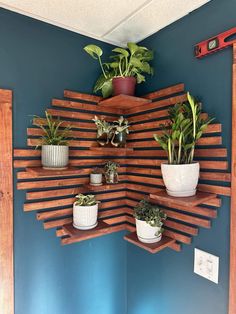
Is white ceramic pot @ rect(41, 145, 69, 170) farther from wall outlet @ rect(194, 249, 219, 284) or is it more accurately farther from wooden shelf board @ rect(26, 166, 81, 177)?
wall outlet @ rect(194, 249, 219, 284)

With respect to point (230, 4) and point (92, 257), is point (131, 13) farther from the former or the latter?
point (92, 257)

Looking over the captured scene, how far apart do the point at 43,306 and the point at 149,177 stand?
929 mm

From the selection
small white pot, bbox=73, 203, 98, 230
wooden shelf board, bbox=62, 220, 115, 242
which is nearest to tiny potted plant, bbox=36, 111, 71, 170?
small white pot, bbox=73, 203, 98, 230

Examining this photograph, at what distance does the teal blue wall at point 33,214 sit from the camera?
1072mm

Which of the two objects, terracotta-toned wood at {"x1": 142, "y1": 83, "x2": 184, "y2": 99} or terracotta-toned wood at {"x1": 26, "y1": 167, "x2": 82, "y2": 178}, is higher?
terracotta-toned wood at {"x1": 142, "y1": 83, "x2": 184, "y2": 99}

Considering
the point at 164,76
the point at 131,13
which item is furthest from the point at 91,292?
the point at 131,13

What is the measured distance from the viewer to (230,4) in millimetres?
908

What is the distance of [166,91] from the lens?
1159 millimetres

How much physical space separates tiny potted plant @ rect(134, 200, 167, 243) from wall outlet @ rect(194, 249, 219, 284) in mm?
206

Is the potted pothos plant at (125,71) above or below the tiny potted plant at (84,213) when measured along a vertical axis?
above

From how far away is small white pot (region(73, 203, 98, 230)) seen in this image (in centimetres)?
114

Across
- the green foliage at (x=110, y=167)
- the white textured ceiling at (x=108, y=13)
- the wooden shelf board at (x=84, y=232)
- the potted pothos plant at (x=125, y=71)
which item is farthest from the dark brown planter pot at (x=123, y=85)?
the wooden shelf board at (x=84, y=232)

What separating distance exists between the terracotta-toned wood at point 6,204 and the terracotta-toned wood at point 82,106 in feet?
0.80

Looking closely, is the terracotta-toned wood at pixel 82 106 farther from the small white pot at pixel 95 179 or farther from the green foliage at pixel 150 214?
the green foliage at pixel 150 214
